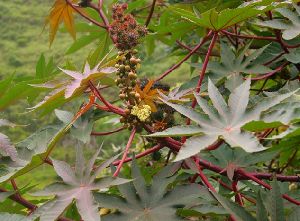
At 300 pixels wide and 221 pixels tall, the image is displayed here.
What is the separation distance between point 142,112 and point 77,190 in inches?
7.6

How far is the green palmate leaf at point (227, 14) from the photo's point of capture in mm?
861

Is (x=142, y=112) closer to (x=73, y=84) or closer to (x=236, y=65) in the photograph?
(x=73, y=84)

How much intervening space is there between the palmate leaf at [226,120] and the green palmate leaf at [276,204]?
103mm

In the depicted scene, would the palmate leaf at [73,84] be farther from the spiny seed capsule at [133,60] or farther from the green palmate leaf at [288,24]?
the green palmate leaf at [288,24]

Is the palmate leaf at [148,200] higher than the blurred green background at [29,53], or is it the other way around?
the palmate leaf at [148,200]

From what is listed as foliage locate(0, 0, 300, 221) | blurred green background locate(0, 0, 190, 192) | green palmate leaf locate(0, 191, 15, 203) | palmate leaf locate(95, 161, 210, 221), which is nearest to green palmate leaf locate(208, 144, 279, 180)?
foliage locate(0, 0, 300, 221)

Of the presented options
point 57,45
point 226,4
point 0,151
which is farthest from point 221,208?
point 57,45

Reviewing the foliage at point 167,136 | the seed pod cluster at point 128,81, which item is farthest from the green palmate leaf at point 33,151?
the seed pod cluster at point 128,81

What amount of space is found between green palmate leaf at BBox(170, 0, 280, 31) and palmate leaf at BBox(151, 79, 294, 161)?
18 cm

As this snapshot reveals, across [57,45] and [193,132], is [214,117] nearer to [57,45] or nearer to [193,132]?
[193,132]

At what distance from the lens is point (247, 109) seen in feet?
2.43

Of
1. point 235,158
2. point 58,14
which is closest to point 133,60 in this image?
point 235,158

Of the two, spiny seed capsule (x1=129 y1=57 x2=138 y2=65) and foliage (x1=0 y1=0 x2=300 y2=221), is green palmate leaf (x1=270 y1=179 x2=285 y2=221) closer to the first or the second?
foliage (x1=0 y1=0 x2=300 y2=221)

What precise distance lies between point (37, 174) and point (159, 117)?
6.14 m
